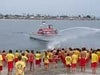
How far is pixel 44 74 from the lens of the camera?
2548 cm

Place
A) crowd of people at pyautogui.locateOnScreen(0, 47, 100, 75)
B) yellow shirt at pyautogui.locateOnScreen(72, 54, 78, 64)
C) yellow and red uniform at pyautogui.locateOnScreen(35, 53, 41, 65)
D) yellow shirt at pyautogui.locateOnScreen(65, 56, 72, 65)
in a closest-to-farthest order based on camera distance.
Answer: crowd of people at pyautogui.locateOnScreen(0, 47, 100, 75) < yellow shirt at pyautogui.locateOnScreen(65, 56, 72, 65) < yellow shirt at pyautogui.locateOnScreen(72, 54, 78, 64) < yellow and red uniform at pyautogui.locateOnScreen(35, 53, 41, 65)

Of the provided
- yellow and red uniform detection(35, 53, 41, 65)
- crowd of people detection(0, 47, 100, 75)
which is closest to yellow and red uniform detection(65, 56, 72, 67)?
crowd of people detection(0, 47, 100, 75)

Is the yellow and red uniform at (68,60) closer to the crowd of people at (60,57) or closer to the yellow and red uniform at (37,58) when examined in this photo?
the crowd of people at (60,57)

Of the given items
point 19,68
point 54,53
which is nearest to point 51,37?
point 54,53

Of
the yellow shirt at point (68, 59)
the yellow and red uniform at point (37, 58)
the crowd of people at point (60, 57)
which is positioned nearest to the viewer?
the crowd of people at point (60, 57)

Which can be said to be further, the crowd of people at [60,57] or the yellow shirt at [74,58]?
the yellow shirt at [74,58]

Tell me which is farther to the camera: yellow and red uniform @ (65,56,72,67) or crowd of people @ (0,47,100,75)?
yellow and red uniform @ (65,56,72,67)

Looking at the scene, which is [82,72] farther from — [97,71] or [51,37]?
[51,37]

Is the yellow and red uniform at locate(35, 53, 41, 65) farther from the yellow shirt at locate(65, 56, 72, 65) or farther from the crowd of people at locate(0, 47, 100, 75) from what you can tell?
the yellow shirt at locate(65, 56, 72, 65)

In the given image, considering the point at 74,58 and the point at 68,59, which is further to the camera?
the point at 74,58

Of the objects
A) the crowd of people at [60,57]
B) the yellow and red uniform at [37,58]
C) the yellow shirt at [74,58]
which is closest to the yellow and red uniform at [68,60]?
the crowd of people at [60,57]

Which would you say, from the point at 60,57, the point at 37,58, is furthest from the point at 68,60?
the point at 60,57

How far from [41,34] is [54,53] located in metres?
54.7

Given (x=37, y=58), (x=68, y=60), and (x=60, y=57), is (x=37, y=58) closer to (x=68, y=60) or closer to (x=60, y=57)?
(x=60, y=57)
